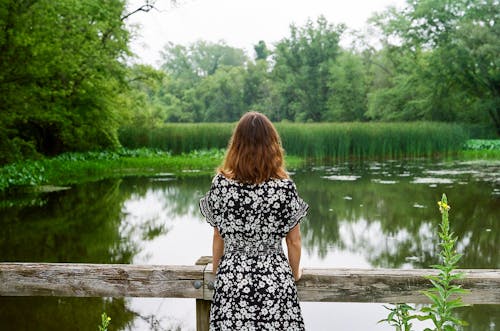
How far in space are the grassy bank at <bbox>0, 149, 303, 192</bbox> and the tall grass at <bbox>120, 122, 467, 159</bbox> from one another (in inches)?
31.1

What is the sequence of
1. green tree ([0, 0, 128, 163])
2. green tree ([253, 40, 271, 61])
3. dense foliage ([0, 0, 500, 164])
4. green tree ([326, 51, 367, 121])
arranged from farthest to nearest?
green tree ([253, 40, 271, 61]), green tree ([326, 51, 367, 121]), dense foliage ([0, 0, 500, 164]), green tree ([0, 0, 128, 163])

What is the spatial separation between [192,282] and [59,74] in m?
15.6

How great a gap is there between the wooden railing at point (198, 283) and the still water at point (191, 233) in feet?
8.95

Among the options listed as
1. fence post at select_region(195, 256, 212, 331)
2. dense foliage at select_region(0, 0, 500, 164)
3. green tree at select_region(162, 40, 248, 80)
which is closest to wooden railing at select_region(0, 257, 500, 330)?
fence post at select_region(195, 256, 212, 331)

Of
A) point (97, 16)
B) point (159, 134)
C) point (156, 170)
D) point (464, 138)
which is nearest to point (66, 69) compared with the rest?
point (97, 16)

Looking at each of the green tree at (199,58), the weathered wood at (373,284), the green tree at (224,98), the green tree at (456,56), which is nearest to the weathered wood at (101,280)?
the weathered wood at (373,284)

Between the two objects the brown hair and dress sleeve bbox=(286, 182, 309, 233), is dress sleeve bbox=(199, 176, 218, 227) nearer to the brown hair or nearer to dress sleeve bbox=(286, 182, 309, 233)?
the brown hair

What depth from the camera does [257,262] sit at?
93.7 inches

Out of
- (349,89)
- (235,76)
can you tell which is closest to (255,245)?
(349,89)

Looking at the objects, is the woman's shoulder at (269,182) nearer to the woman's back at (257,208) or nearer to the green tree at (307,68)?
the woman's back at (257,208)

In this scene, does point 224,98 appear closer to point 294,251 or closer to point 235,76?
point 235,76

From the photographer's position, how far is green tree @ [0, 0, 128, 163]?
531 inches

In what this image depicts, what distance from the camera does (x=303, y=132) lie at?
24.5m

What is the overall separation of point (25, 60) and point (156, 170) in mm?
7899
